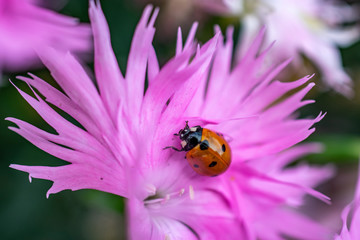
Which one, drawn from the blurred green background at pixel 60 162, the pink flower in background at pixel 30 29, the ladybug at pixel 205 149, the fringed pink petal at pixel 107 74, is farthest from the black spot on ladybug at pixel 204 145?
the blurred green background at pixel 60 162

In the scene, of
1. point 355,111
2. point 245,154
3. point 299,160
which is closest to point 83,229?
point 299,160

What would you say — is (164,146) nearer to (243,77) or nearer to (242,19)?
(243,77)

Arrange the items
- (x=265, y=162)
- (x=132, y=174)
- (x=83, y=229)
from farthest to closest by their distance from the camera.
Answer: (x=83, y=229)
(x=265, y=162)
(x=132, y=174)

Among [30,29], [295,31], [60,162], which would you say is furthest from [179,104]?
[60,162]

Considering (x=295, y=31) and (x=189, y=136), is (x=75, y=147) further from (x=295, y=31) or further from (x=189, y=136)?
(x=295, y=31)

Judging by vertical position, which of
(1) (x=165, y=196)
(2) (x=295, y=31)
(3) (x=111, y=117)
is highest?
(2) (x=295, y=31)

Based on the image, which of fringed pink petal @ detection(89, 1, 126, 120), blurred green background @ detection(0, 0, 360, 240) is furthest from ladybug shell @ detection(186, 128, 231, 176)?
blurred green background @ detection(0, 0, 360, 240)

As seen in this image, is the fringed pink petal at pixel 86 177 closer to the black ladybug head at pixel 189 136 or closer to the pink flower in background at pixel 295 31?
the black ladybug head at pixel 189 136
